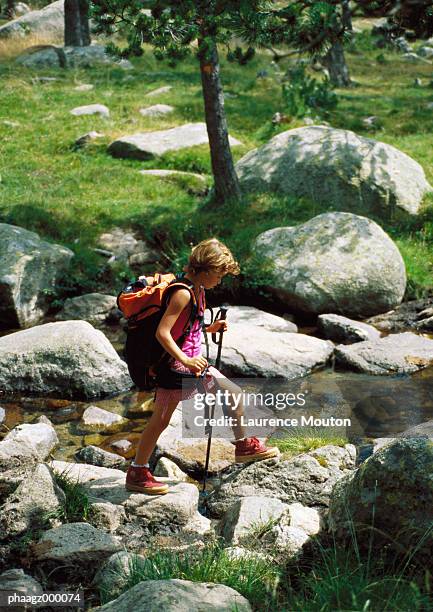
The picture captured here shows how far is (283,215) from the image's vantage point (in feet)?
44.5

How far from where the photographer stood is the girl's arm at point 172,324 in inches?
206

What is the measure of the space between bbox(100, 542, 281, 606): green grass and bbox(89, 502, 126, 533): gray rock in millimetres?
1059

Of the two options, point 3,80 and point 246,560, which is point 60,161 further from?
point 246,560

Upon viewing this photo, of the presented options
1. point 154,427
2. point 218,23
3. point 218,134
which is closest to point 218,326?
point 154,427

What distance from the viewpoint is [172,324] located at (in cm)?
528

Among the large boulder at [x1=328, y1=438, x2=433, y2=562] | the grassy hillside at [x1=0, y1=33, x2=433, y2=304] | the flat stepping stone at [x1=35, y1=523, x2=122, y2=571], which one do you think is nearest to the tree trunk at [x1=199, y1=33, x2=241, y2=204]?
the grassy hillside at [x1=0, y1=33, x2=433, y2=304]

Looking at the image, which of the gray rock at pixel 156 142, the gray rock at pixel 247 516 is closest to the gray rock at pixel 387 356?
the gray rock at pixel 247 516

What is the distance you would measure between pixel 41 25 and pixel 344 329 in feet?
81.1

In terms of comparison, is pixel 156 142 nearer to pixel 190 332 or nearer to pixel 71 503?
pixel 190 332

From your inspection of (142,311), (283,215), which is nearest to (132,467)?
(142,311)

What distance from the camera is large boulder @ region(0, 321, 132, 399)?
880 centimetres

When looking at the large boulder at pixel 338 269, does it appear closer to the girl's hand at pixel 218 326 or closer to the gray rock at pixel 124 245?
the gray rock at pixel 124 245

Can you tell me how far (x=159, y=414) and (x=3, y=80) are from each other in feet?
61.9

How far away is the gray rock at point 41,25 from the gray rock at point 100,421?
24780 mm
